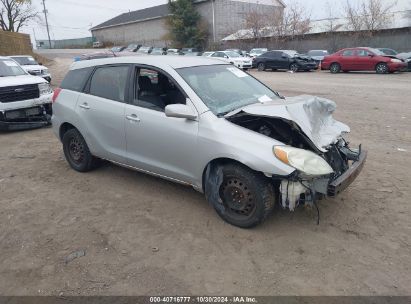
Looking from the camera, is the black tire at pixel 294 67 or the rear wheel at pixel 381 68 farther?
the black tire at pixel 294 67

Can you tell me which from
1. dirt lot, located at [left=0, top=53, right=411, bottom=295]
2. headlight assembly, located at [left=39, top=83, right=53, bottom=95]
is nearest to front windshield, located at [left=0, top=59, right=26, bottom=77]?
headlight assembly, located at [left=39, top=83, right=53, bottom=95]

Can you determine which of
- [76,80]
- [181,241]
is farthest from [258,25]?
[181,241]

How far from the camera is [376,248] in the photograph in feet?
11.4

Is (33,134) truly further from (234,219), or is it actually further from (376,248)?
(376,248)

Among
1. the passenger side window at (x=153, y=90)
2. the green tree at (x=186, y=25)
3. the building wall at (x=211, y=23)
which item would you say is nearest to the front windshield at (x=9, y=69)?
the passenger side window at (x=153, y=90)

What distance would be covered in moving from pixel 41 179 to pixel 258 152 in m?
3.60

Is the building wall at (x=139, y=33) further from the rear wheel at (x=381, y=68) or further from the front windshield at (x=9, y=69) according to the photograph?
the front windshield at (x=9, y=69)

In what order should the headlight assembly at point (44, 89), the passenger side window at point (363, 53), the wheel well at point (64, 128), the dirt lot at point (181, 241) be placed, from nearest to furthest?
the dirt lot at point (181, 241) < the wheel well at point (64, 128) < the headlight assembly at point (44, 89) < the passenger side window at point (363, 53)

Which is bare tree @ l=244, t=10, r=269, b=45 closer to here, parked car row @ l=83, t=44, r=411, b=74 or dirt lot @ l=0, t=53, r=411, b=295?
parked car row @ l=83, t=44, r=411, b=74

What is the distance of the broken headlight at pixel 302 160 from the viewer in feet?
11.2

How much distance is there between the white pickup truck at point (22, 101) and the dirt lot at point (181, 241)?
318 cm

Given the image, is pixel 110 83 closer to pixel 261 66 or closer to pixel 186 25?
pixel 261 66

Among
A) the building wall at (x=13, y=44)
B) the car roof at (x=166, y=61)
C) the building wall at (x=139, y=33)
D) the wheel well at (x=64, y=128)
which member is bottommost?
the wheel well at (x=64, y=128)

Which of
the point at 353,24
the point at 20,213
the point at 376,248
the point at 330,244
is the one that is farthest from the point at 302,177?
the point at 353,24
